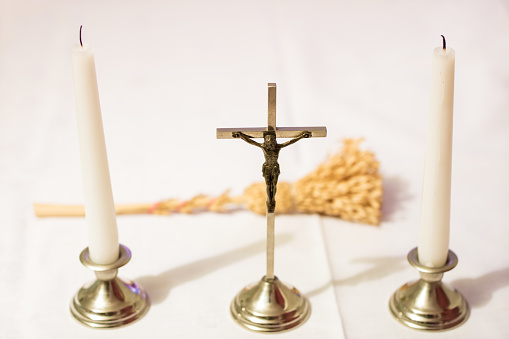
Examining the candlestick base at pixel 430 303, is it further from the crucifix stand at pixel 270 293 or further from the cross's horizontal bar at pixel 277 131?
the cross's horizontal bar at pixel 277 131

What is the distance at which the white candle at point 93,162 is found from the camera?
130 cm

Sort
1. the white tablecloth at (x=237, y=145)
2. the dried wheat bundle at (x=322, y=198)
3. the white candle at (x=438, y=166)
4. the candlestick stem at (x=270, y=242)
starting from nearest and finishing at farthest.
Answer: the white candle at (x=438, y=166) → the candlestick stem at (x=270, y=242) → the white tablecloth at (x=237, y=145) → the dried wheat bundle at (x=322, y=198)

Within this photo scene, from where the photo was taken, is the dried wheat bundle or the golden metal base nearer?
the golden metal base

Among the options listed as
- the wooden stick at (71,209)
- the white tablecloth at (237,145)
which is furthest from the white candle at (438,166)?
the wooden stick at (71,209)

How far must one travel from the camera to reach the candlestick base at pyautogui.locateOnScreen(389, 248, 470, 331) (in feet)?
4.65

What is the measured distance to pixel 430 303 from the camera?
1436 millimetres

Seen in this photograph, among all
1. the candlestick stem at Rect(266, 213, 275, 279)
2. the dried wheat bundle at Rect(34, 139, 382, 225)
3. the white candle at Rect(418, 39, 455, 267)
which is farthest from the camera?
the dried wheat bundle at Rect(34, 139, 382, 225)

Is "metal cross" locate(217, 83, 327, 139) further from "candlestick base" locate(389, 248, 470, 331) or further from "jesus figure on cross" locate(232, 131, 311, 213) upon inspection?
"candlestick base" locate(389, 248, 470, 331)

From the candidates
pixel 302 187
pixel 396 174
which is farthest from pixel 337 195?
pixel 396 174

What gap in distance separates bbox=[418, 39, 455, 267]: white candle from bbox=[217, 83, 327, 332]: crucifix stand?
189 millimetres

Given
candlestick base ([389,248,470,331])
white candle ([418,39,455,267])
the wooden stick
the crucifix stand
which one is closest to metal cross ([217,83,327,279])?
the crucifix stand

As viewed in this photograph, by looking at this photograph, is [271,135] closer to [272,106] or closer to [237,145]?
[272,106]

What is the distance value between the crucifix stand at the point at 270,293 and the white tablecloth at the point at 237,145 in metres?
0.03

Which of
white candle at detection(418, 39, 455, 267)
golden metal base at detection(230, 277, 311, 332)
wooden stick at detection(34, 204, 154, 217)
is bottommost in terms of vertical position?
golden metal base at detection(230, 277, 311, 332)
